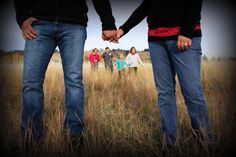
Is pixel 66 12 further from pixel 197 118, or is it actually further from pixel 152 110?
pixel 152 110

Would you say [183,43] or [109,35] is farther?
[109,35]

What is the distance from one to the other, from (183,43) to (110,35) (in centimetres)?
70

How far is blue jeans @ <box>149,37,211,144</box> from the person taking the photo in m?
2.08

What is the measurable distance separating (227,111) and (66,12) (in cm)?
210

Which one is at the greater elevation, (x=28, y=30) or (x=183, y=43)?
(x=28, y=30)

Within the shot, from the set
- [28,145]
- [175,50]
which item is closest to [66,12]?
[175,50]

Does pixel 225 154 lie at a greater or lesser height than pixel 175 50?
lesser

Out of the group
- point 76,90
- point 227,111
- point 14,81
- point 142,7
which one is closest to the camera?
point 76,90

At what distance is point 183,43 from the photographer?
2027mm

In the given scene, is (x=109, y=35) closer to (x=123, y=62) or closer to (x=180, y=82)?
(x=180, y=82)

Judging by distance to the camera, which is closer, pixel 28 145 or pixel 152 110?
pixel 28 145

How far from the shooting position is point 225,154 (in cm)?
213

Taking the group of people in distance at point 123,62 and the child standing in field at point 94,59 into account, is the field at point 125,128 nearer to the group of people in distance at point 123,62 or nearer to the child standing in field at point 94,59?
the group of people in distance at point 123,62

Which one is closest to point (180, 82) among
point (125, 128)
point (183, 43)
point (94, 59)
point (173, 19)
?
point (183, 43)
